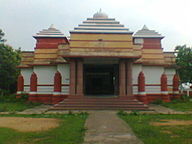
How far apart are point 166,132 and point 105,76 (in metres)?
21.9

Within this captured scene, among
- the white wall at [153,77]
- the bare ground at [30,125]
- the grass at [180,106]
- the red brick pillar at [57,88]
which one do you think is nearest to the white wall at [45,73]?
the red brick pillar at [57,88]

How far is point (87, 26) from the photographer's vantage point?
75.6 feet

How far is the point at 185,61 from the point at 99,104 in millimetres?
21736

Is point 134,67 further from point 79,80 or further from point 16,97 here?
point 16,97

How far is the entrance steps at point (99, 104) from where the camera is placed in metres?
18.8

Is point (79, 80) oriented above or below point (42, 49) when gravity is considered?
below

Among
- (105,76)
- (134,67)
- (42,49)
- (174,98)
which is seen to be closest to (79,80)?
(134,67)

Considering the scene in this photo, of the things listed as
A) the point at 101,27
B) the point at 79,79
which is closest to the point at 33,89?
the point at 79,79

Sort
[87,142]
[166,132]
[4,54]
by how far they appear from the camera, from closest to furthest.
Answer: [87,142] → [166,132] → [4,54]

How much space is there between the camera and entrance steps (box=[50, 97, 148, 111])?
18828 mm

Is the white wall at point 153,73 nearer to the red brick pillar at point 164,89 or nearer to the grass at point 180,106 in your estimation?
the red brick pillar at point 164,89

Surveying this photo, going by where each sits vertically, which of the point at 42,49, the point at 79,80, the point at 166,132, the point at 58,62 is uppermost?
the point at 42,49

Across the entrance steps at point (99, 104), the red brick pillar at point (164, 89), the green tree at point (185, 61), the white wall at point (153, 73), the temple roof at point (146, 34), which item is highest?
the temple roof at point (146, 34)

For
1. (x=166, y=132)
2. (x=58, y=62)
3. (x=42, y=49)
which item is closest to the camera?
(x=166, y=132)
